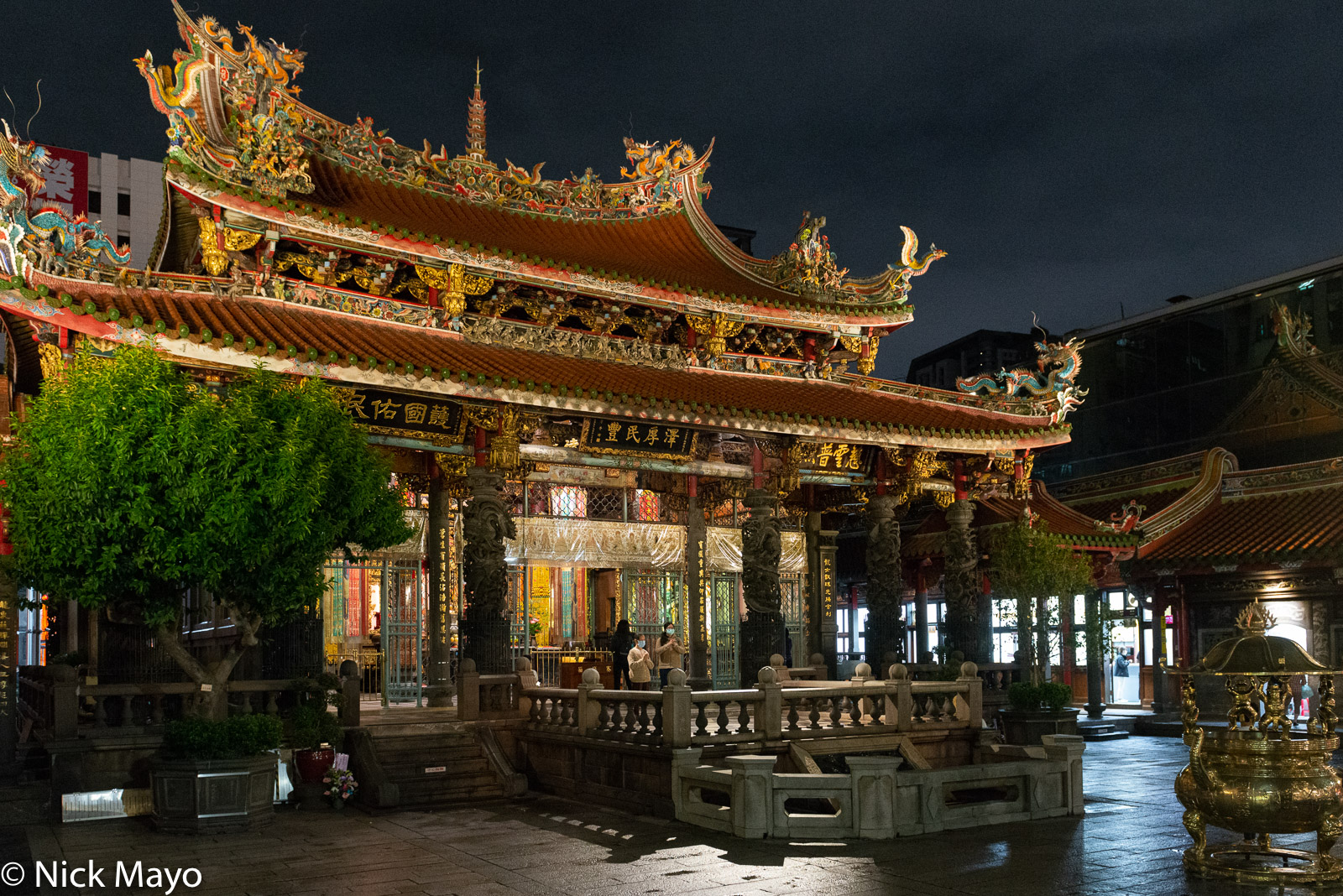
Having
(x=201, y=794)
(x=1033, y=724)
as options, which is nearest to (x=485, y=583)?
(x=201, y=794)

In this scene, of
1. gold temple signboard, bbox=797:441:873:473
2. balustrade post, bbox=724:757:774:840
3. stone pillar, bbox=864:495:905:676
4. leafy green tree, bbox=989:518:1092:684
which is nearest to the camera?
balustrade post, bbox=724:757:774:840

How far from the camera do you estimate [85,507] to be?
37.4 ft

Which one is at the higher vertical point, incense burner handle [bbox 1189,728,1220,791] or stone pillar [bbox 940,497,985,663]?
stone pillar [bbox 940,497,985,663]

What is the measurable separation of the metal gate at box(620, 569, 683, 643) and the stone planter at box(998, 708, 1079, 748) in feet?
22.4

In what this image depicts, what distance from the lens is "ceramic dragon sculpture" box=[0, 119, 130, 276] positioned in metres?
13.6

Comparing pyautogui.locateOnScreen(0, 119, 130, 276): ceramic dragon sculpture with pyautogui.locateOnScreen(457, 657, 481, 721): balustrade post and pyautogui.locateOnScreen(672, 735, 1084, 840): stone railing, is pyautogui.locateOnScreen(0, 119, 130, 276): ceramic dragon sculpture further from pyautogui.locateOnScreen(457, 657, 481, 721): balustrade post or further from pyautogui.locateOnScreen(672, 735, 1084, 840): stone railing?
pyautogui.locateOnScreen(672, 735, 1084, 840): stone railing

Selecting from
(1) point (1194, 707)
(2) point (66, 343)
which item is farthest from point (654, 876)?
(2) point (66, 343)

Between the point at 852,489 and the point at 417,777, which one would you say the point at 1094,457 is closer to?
the point at 852,489

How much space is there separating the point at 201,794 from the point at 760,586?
10119 mm

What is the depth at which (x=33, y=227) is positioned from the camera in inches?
553

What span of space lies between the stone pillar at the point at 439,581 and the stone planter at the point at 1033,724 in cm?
1005

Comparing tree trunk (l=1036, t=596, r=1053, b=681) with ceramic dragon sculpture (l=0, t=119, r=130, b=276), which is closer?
ceramic dragon sculpture (l=0, t=119, r=130, b=276)

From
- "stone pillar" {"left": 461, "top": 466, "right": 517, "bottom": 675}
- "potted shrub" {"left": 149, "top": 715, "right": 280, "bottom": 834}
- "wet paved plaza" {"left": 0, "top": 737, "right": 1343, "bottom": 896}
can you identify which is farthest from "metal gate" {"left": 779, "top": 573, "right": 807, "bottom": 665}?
"potted shrub" {"left": 149, "top": 715, "right": 280, "bottom": 834}

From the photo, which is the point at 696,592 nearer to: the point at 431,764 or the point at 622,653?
the point at 622,653
